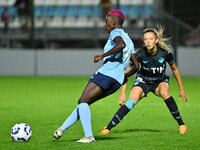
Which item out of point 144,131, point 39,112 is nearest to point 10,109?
point 39,112

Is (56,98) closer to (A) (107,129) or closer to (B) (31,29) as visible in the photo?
(A) (107,129)

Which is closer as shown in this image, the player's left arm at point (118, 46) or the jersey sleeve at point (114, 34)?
the player's left arm at point (118, 46)

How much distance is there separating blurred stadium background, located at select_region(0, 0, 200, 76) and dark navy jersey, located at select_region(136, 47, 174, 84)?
15.7 meters

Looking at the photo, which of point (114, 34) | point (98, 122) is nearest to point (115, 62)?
point (114, 34)

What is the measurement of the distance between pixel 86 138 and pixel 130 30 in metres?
17.6

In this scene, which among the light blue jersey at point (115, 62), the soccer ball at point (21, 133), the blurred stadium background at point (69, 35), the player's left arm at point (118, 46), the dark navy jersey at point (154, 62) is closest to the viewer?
the player's left arm at point (118, 46)

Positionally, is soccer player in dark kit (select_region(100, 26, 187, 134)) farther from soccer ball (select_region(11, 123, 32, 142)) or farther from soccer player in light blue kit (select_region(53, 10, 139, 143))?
soccer ball (select_region(11, 123, 32, 142))

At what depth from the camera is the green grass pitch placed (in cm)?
712

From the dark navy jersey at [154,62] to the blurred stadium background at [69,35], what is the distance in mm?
15683

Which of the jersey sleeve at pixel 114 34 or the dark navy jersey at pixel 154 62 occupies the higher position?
the jersey sleeve at pixel 114 34


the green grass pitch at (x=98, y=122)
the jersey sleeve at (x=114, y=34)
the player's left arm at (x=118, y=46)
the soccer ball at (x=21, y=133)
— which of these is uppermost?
the jersey sleeve at (x=114, y=34)

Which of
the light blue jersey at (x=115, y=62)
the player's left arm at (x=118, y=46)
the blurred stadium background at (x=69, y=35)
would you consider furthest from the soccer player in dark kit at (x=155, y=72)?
the blurred stadium background at (x=69, y=35)

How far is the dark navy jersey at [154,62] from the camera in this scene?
8375mm

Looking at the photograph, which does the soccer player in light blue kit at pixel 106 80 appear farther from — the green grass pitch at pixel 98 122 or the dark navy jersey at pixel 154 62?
the dark navy jersey at pixel 154 62
